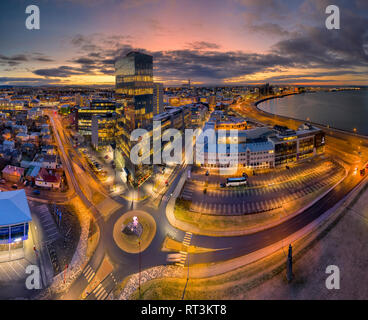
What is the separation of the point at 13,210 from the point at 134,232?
9585 millimetres

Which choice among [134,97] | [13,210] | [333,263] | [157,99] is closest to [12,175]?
[13,210]

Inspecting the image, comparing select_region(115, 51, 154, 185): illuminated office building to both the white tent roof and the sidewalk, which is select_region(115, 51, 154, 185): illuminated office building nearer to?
the sidewalk

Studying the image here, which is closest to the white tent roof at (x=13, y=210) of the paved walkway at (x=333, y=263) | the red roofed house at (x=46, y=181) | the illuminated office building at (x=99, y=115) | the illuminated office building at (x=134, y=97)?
the red roofed house at (x=46, y=181)

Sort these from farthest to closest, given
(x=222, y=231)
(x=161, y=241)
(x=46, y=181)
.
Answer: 1. (x=46, y=181)
2. (x=222, y=231)
3. (x=161, y=241)

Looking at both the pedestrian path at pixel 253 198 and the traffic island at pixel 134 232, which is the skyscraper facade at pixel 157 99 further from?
the traffic island at pixel 134 232

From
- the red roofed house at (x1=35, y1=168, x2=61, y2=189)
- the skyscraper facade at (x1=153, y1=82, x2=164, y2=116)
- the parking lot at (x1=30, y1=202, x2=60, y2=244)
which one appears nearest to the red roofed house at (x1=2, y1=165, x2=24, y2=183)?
the red roofed house at (x1=35, y1=168, x2=61, y2=189)

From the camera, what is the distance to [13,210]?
58.9 ft

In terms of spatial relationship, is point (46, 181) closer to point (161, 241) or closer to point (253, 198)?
point (161, 241)

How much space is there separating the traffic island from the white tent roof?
694 cm

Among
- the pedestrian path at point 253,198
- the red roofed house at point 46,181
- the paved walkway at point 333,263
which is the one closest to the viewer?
the paved walkway at point 333,263

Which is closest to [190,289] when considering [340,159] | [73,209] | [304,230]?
[304,230]

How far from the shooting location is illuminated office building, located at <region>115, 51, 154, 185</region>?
79.6ft

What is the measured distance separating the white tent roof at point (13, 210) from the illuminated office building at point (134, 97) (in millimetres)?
10337

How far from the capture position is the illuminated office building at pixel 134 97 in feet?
79.6
